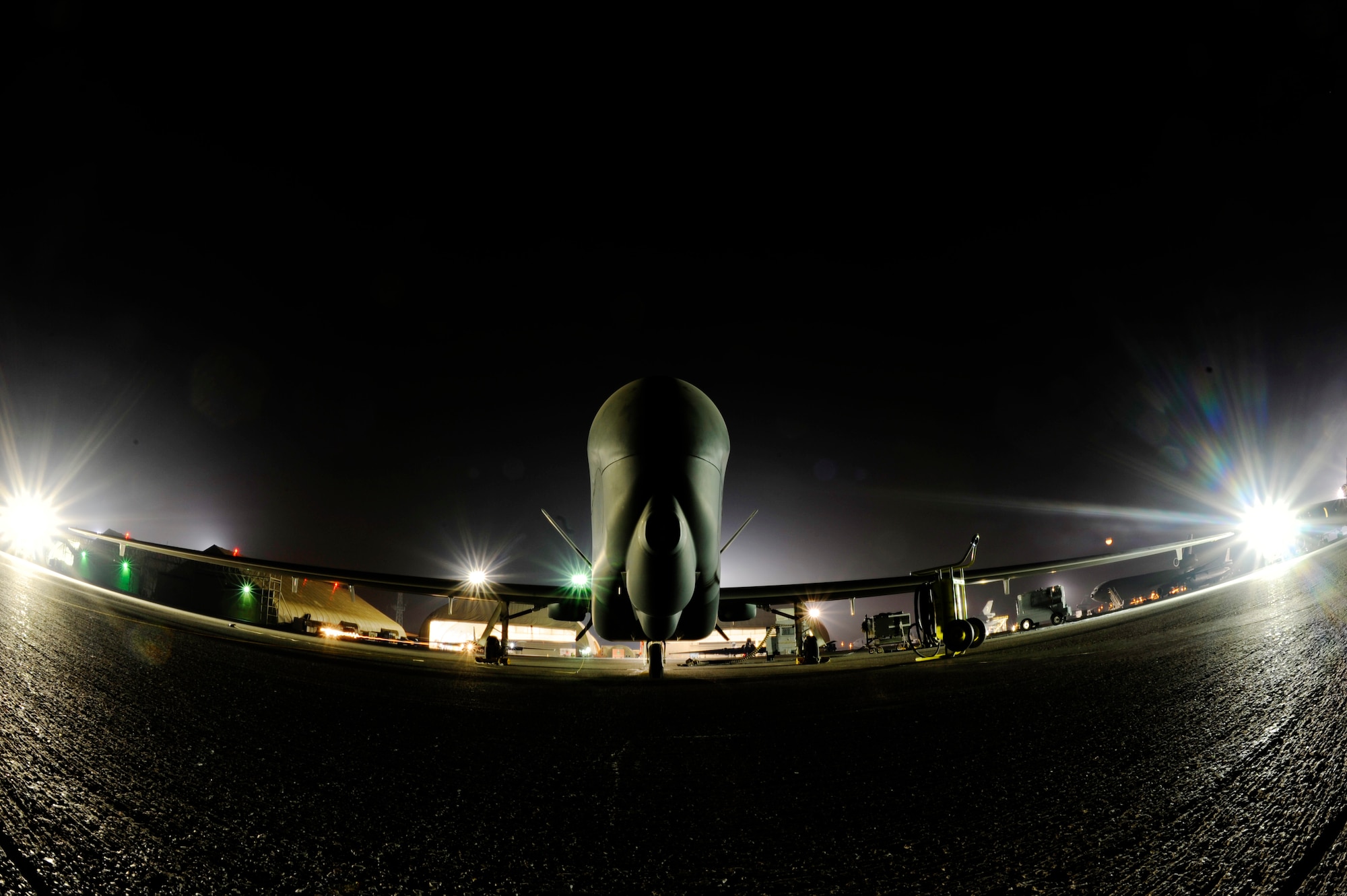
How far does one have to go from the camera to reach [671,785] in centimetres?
143

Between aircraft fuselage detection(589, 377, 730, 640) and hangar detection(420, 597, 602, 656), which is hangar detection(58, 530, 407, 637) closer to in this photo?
aircraft fuselage detection(589, 377, 730, 640)

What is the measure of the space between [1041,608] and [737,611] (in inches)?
824

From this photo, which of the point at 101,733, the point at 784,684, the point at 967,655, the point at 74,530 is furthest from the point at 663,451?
the point at 74,530

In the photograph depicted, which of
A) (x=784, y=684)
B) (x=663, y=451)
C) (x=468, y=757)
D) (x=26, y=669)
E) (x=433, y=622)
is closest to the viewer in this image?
(x=468, y=757)

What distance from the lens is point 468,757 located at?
1.66m

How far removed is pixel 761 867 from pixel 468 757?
120 cm

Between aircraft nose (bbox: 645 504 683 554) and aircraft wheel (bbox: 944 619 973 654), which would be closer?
aircraft nose (bbox: 645 504 683 554)

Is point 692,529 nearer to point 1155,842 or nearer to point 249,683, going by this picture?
point 249,683

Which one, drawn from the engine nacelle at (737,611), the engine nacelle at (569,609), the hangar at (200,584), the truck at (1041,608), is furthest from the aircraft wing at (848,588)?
the truck at (1041,608)

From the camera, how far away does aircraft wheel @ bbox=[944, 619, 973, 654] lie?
17.6ft

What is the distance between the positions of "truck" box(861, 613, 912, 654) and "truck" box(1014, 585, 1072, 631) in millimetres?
6608

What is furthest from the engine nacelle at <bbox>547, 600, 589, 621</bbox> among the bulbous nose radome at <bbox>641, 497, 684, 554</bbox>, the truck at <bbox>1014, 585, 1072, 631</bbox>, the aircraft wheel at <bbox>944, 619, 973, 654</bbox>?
the truck at <bbox>1014, 585, 1072, 631</bbox>

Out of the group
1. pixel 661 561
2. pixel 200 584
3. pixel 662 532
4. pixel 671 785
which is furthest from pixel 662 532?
pixel 200 584

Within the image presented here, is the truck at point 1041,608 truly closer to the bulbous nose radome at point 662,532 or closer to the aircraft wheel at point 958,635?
the aircraft wheel at point 958,635
